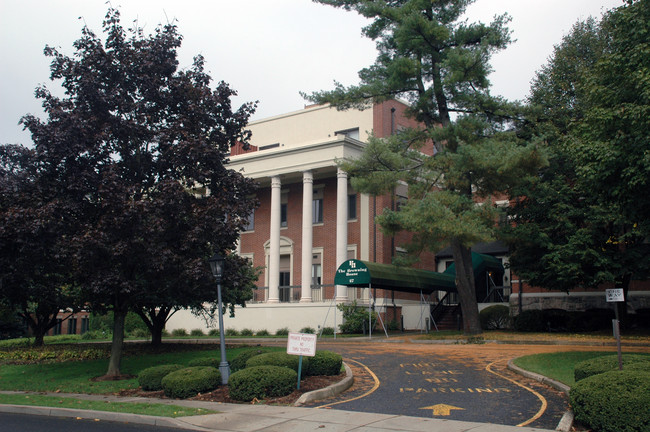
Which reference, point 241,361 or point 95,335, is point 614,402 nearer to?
point 241,361

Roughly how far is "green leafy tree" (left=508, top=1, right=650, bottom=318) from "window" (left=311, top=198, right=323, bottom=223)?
45.2 feet

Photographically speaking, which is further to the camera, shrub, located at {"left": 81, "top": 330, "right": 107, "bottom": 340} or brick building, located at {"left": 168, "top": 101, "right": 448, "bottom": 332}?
shrub, located at {"left": 81, "top": 330, "right": 107, "bottom": 340}

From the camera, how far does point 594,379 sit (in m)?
9.77

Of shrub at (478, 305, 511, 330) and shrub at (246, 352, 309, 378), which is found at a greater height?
shrub at (478, 305, 511, 330)

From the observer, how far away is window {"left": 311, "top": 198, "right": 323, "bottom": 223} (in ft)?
131

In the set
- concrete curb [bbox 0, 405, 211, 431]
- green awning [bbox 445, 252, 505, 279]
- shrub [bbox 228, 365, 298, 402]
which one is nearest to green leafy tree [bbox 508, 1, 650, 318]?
green awning [bbox 445, 252, 505, 279]

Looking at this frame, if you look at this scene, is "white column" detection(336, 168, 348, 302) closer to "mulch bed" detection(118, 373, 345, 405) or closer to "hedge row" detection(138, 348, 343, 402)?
"hedge row" detection(138, 348, 343, 402)

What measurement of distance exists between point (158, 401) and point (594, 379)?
915cm

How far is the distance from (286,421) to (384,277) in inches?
771

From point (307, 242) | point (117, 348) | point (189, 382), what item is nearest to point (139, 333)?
point (307, 242)

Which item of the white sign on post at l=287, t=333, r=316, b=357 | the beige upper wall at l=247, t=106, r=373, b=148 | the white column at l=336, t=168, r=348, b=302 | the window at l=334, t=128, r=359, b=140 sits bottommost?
the white sign on post at l=287, t=333, r=316, b=357

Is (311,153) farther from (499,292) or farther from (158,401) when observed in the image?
(158,401)

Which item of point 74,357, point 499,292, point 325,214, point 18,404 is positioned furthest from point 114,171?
point 499,292

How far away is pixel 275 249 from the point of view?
37.3 m
